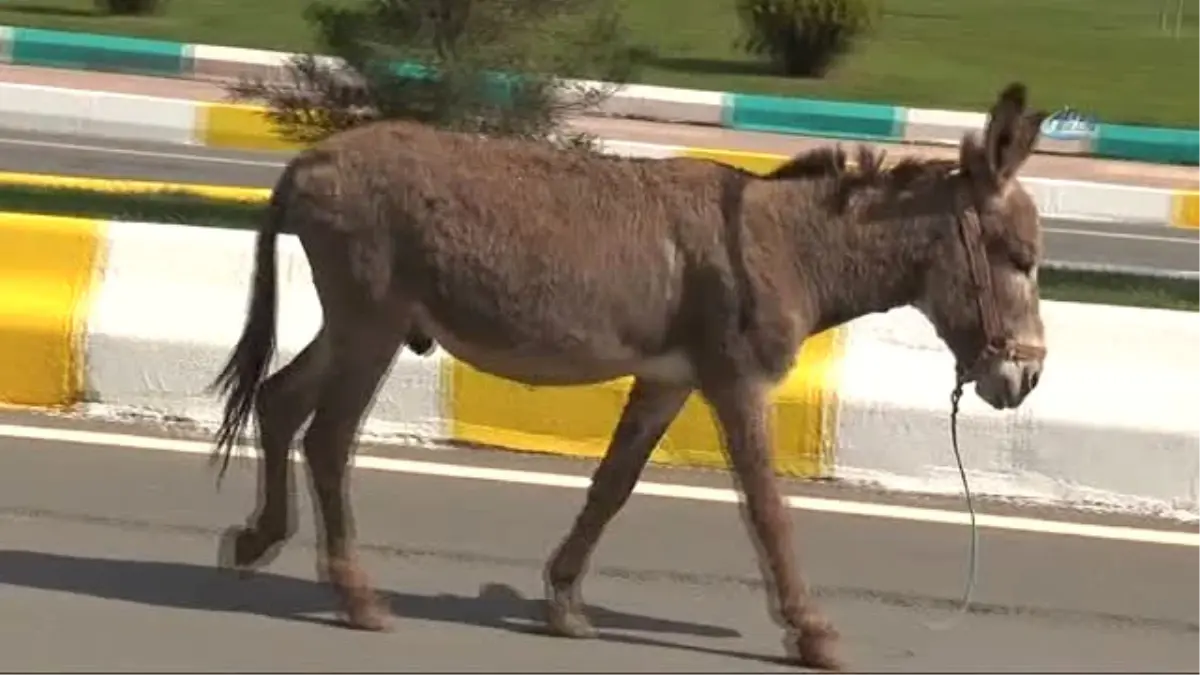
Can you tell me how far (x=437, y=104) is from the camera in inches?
542

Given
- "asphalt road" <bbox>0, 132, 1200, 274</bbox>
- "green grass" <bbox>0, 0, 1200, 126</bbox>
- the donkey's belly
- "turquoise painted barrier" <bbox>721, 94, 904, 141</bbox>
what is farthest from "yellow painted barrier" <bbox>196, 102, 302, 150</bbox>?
the donkey's belly

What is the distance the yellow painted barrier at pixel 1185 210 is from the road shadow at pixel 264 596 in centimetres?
1543

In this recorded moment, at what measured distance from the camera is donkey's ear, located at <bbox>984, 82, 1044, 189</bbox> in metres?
5.84

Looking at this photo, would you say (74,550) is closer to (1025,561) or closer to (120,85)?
(1025,561)

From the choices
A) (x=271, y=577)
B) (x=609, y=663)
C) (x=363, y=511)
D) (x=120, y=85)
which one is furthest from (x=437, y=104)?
(x=120, y=85)

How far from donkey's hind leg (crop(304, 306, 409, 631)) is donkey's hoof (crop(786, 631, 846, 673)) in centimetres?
112

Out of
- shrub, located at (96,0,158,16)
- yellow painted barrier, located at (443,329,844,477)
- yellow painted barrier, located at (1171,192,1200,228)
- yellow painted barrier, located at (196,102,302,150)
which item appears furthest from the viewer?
shrub, located at (96,0,158,16)

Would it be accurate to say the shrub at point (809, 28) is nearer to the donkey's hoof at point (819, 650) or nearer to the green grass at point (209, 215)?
the green grass at point (209, 215)

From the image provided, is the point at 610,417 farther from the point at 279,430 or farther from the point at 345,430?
the point at 345,430

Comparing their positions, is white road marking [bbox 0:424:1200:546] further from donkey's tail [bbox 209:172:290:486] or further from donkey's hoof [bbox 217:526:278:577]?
donkey's tail [bbox 209:172:290:486]

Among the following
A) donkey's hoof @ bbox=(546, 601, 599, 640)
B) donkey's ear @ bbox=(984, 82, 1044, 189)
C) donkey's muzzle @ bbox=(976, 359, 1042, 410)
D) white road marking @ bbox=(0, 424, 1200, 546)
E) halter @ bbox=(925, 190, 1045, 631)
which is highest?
donkey's ear @ bbox=(984, 82, 1044, 189)

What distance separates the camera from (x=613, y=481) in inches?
257

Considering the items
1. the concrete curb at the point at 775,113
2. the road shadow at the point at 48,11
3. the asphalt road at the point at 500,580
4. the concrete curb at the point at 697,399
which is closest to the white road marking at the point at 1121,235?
the concrete curb at the point at 775,113

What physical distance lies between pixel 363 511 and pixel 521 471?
908 millimetres
